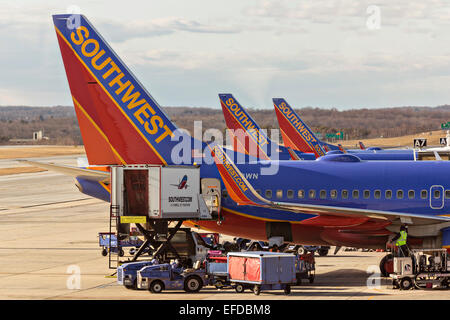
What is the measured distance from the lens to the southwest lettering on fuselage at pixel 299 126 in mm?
69188

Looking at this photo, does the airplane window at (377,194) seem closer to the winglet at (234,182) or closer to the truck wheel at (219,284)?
the winglet at (234,182)

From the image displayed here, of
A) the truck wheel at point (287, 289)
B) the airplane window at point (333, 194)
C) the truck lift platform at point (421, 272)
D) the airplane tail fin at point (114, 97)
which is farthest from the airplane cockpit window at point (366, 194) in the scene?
the airplane tail fin at point (114, 97)

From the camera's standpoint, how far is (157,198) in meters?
33.9

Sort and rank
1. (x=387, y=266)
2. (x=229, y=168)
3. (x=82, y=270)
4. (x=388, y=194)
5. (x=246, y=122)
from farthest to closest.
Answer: (x=246, y=122), (x=82, y=270), (x=388, y=194), (x=387, y=266), (x=229, y=168)

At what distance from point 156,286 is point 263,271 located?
16.1 ft

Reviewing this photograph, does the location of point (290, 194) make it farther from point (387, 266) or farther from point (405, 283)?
point (405, 283)

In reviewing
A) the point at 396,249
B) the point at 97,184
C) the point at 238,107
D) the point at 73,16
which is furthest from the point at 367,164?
the point at 238,107

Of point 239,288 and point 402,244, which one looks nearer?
point 239,288

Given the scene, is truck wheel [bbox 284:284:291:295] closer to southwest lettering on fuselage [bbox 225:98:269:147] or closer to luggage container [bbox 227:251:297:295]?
luggage container [bbox 227:251:297:295]

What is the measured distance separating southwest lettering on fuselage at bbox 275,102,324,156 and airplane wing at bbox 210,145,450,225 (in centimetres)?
3334

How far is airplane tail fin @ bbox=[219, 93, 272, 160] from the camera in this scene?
201 feet

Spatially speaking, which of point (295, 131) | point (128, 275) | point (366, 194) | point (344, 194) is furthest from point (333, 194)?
point (295, 131)
